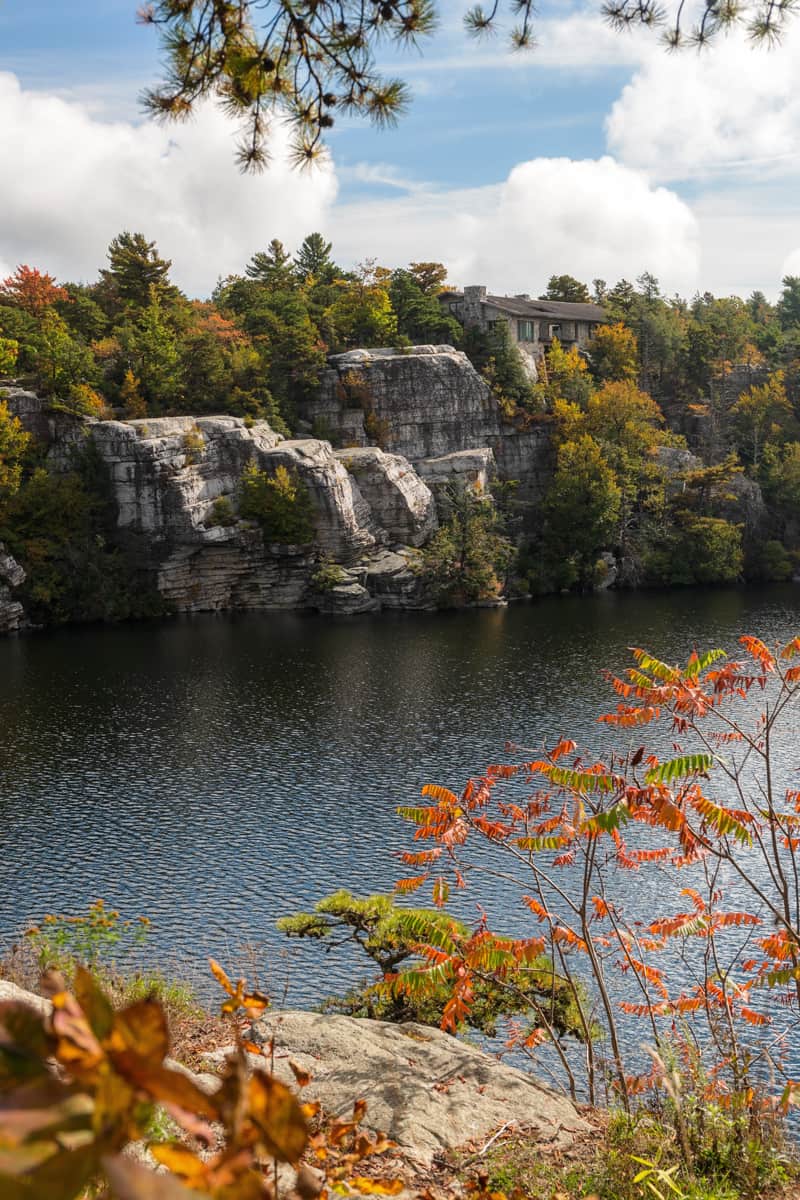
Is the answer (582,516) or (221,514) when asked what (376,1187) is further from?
(582,516)

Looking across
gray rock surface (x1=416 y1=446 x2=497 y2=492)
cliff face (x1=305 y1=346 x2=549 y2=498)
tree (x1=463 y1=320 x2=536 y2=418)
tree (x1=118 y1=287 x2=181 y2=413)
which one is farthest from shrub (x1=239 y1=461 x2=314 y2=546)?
tree (x1=463 y1=320 x2=536 y2=418)

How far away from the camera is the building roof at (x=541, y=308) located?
215ft

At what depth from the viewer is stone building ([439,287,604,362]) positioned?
211ft

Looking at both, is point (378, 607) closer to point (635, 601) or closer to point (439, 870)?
point (635, 601)

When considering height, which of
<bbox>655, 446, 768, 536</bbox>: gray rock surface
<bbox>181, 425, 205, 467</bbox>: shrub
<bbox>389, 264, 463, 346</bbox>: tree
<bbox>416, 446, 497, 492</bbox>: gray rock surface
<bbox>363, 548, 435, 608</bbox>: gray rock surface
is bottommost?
<bbox>363, 548, 435, 608</bbox>: gray rock surface

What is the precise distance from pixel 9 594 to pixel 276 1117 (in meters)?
47.1

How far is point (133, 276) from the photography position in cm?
5856

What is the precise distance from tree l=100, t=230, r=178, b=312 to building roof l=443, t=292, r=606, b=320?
1999 centimetres

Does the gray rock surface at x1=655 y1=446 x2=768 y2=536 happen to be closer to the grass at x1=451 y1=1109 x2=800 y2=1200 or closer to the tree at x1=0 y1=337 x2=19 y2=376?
the tree at x1=0 y1=337 x2=19 y2=376

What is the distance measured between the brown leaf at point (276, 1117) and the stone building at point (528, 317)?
64.5 meters

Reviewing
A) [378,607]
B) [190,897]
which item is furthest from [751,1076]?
[378,607]

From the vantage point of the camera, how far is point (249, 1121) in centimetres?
149

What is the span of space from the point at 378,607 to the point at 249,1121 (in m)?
49.7

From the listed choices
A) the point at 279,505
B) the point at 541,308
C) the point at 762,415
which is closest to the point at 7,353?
the point at 279,505
